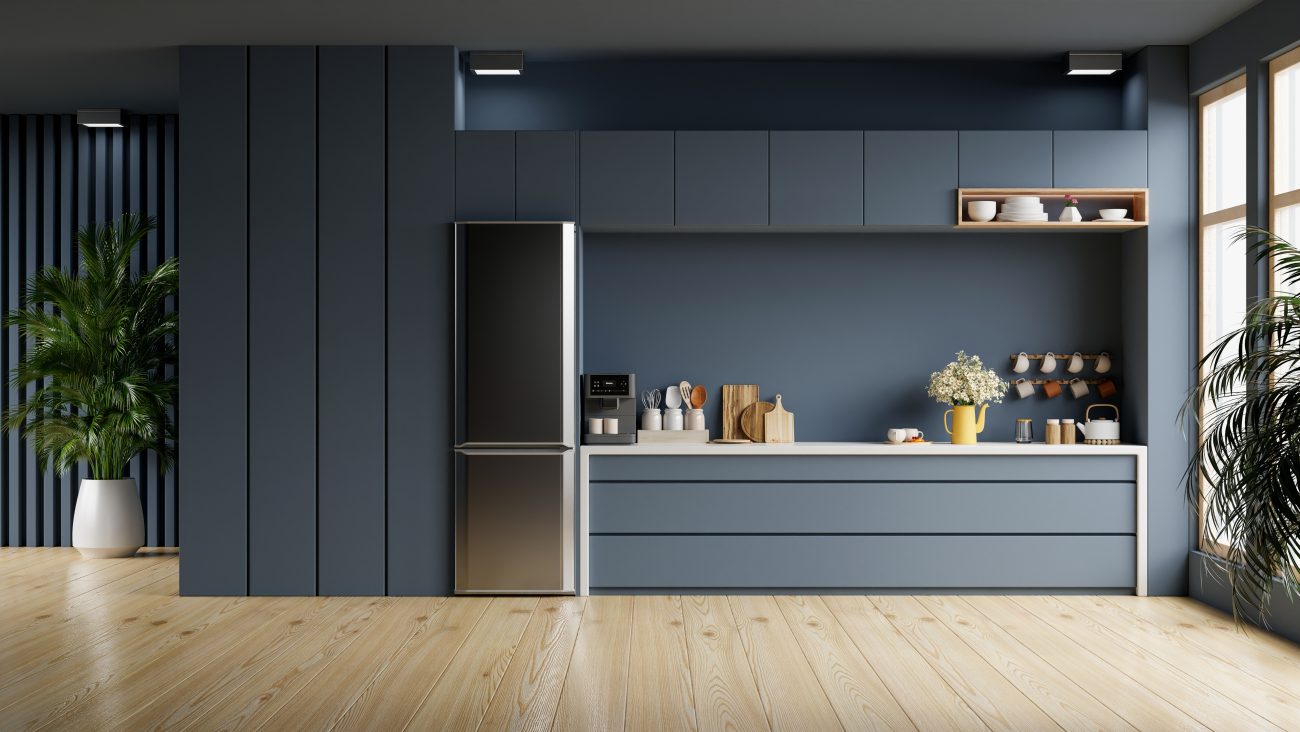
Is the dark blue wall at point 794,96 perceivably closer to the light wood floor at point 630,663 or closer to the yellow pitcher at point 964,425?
the yellow pitcher at point 964,425

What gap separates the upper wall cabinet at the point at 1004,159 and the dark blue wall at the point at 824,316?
0.47m

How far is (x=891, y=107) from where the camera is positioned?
215 inches

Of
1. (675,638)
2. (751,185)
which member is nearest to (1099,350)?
(751,185)

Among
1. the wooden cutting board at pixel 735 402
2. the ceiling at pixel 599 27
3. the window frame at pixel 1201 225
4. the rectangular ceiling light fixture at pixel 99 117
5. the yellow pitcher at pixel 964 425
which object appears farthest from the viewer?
the rectangular ceiling light fixture at pixel 99 117

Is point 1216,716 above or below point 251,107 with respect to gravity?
below

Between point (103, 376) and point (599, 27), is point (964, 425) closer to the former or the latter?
point (599, 27)

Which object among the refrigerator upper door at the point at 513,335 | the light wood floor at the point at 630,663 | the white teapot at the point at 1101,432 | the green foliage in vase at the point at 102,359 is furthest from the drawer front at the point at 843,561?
the green foliage in vase at the point at 102,359

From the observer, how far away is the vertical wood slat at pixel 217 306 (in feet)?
16.4

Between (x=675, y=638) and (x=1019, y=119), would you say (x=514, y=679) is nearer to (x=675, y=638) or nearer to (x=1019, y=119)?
(x=675, y=638)

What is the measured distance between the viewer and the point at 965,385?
5188 mm

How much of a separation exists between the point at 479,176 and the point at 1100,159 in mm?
3376

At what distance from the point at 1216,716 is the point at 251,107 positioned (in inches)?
203

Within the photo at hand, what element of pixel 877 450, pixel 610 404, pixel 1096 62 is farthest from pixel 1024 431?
pixel 610 404

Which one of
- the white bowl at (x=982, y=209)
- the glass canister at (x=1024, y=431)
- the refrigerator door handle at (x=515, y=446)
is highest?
the white bowl at (x=982, y=209)
